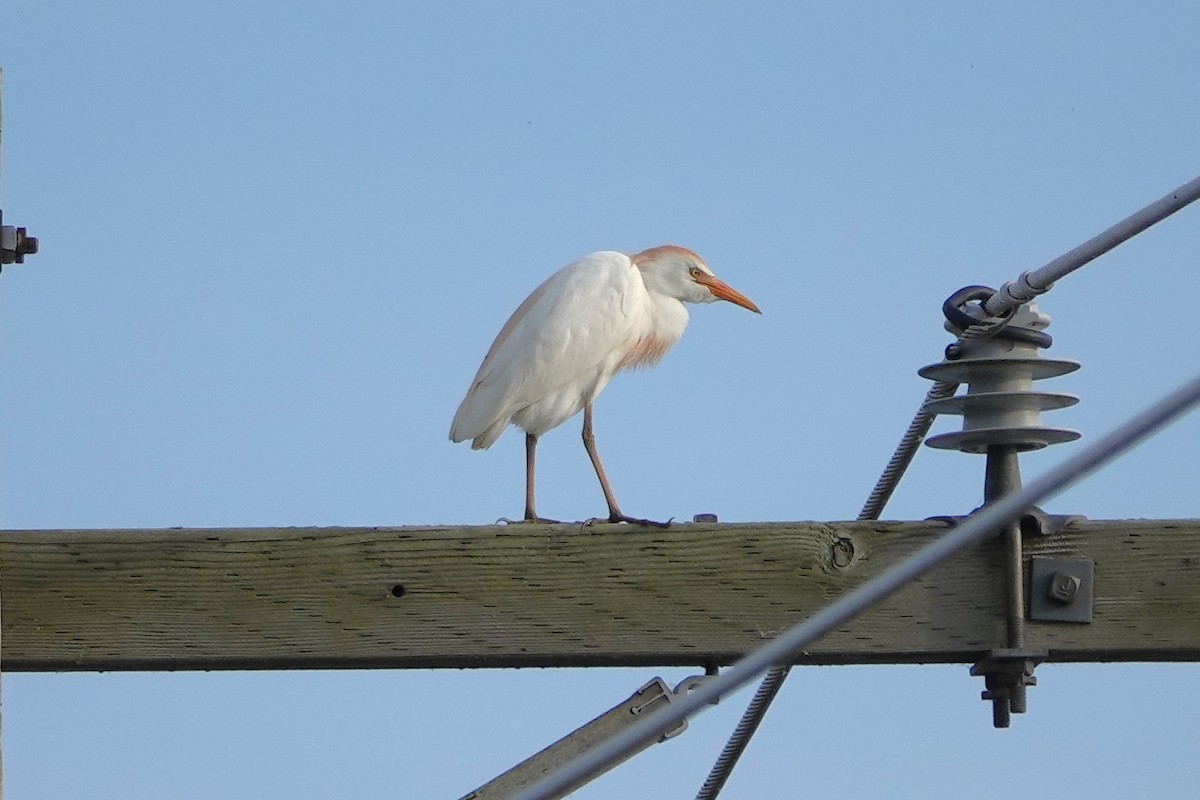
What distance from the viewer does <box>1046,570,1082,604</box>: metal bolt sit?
3047 millimetres

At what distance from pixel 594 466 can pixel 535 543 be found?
7.21 feet

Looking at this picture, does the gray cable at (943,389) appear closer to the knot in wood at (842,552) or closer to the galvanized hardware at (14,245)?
the knot in wood at (842,552)

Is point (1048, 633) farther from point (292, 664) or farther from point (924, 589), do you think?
point (292, 664)

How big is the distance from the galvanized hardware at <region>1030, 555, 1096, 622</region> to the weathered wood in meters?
0.03

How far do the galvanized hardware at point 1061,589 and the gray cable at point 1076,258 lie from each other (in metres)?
0.47

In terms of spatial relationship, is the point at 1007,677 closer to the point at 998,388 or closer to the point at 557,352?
the point at 998,388

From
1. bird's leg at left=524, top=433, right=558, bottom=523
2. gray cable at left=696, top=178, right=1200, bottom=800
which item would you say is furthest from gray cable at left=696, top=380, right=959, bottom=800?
bird's leg at left=524, top=433, right=558, bottom=523

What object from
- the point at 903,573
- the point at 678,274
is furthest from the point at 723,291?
the point at 903,573

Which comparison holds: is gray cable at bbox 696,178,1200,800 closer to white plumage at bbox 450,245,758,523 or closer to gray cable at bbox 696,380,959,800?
gray cable at bbox 696,380,959,800

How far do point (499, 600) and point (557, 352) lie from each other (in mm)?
2456

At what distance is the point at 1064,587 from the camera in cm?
305

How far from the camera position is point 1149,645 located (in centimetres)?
307

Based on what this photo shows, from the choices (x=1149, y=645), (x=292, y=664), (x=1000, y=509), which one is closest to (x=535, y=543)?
(x=292, y=664)

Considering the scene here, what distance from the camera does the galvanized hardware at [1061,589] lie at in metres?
3.05
